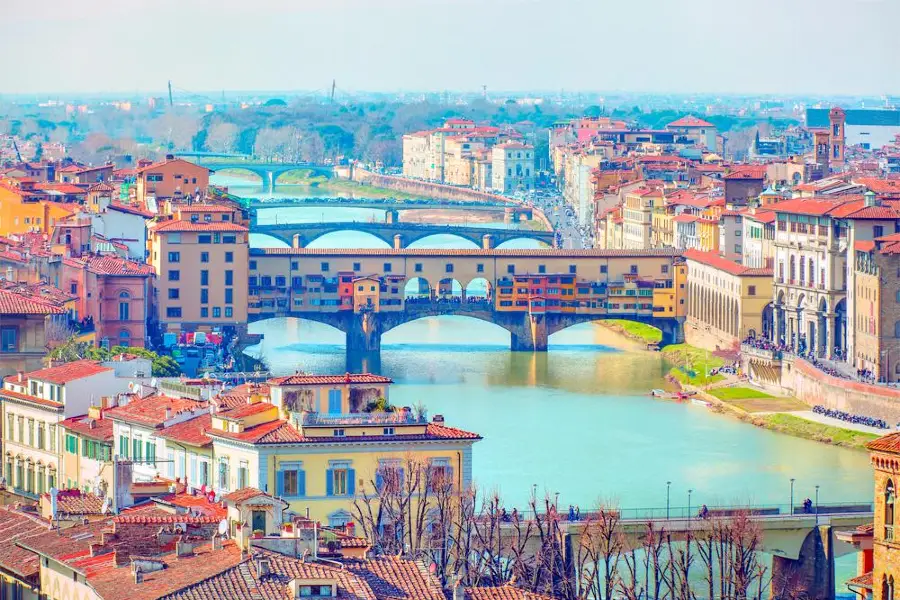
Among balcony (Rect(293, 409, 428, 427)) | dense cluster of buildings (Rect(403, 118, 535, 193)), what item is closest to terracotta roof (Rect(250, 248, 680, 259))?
balcony (Rect(293, 409, 428, 427))

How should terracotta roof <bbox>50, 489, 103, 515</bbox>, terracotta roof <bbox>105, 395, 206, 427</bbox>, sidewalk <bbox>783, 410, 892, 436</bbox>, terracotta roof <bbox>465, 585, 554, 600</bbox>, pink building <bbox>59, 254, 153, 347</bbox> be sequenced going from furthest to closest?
1. pink building <bbox>59, 254, 153, 347</bbox>
2. sidewalk <bbox>783, 410, 892, 436</bbox>
3. terracotta roof <bbox>105, 395, 206, 427</bbox>
4. terracotta roof <bbox>50, 489, 103, 515</bbox>
5. terracotta roof <bbox>465, 585, 554, 600</bbox>

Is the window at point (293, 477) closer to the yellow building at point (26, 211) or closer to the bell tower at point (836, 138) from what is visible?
the yellow building at point (26, 211)

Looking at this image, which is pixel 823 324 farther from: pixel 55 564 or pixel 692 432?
pixel 55 564

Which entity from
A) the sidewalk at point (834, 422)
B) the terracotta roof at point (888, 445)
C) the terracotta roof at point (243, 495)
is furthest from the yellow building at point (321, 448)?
the sidewalk at point (834, 422)

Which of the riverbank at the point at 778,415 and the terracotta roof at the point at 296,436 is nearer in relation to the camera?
the terracotta roof at the point at 296,436

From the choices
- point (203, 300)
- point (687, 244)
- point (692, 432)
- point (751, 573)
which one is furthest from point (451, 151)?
point (751, 573)

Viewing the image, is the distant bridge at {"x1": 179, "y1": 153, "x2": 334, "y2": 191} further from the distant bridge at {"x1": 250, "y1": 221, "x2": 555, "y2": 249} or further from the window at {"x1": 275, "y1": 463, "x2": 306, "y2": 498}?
the window at {"x1": 275, "y1": 463, "x2": 306, "y2": 498}
